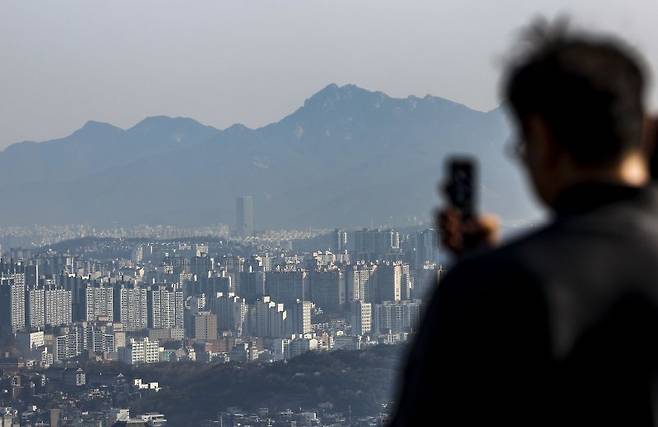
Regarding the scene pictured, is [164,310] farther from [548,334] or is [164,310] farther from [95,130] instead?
[95,130]

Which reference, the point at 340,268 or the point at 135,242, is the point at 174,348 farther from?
the point at 135,242

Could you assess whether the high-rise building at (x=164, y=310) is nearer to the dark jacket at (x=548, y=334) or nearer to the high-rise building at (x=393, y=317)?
the high-rise building at (x=393, y=317)

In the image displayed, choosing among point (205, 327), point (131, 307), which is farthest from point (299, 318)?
point (131, 307)

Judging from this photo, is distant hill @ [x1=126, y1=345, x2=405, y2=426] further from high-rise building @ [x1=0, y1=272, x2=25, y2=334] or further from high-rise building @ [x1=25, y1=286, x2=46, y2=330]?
high-rise building @ [x1=25, y1=286, x2=46, y2=330]

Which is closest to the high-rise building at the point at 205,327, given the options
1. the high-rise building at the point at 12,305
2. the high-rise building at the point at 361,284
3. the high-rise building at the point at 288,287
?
the high-rise building at the point at 288,287

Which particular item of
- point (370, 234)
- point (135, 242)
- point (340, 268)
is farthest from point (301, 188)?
point (340, 268)

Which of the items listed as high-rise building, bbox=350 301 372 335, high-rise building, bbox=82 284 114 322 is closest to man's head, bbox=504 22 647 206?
high-rise building, bbox=350 301 372 335
